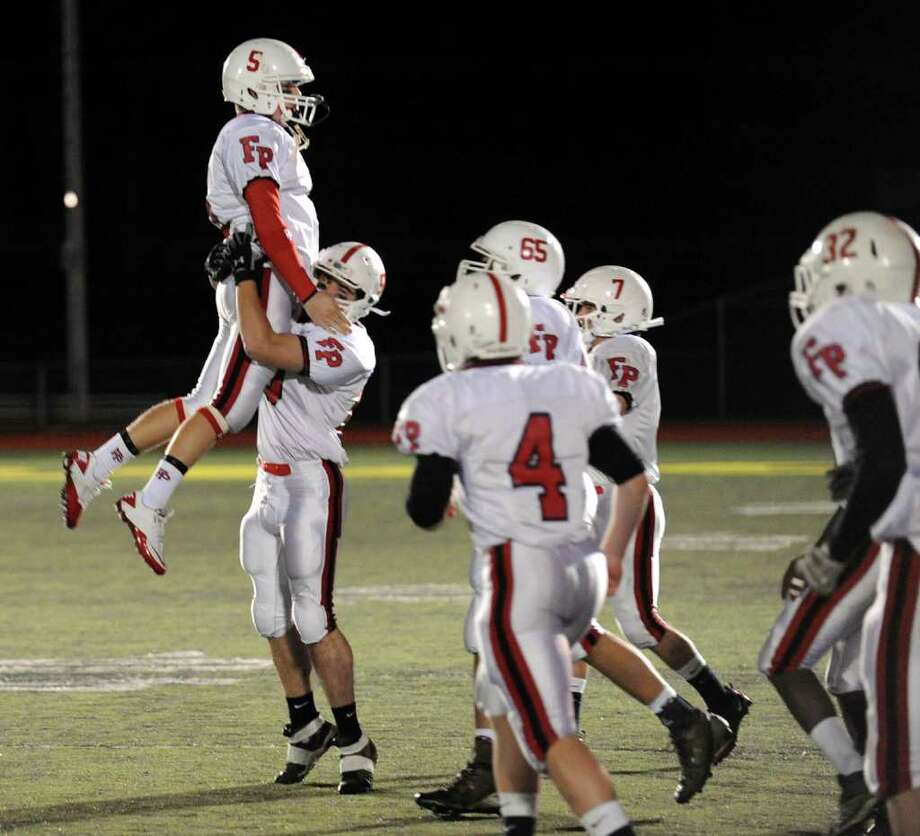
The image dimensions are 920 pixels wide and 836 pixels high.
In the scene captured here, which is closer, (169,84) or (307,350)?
(307,350)

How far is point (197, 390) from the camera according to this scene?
22.6 ft

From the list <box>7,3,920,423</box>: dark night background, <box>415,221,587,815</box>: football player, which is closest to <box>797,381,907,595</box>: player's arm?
<box>415,221,587,815</box>: football player

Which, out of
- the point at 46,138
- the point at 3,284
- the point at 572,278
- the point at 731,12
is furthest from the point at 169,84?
the point at 731,12

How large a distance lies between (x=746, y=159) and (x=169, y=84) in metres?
10.7

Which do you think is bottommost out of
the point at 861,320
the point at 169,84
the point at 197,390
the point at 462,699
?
the point at 462,699

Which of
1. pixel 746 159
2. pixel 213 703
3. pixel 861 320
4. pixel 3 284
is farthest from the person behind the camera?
pixel 746 159

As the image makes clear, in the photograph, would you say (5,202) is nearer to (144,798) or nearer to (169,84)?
(169,84)

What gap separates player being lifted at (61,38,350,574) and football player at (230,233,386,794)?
0.36ft

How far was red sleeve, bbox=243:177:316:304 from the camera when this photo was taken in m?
6.32

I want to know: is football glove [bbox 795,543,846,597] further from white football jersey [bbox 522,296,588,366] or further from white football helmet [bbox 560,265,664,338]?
white football helmet [bbox 560,265,664,338]

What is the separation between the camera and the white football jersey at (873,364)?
441 centimetres

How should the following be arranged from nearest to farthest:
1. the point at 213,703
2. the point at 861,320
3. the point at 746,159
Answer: the point at 861,320
the point at 213,703
the point at 746,159

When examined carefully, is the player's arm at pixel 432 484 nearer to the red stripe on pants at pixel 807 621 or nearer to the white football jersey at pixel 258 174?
the red stripe on pants at pixel 807 621

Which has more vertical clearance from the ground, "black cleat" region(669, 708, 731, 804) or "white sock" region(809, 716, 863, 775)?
"white sock" region(809, 716, 863, 775)
